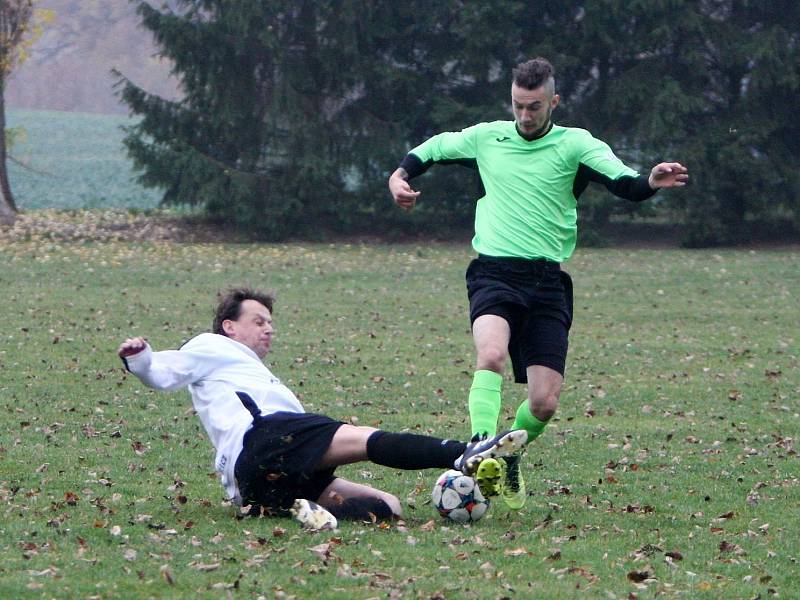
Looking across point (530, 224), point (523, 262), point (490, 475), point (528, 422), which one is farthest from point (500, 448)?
point (530, 224)

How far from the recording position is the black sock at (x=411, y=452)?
6566 mm

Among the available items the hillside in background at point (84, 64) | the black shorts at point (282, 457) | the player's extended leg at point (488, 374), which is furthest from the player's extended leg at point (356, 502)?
the hillside in background at point (84, 64)

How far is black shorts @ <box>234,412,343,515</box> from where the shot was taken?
6543 mm

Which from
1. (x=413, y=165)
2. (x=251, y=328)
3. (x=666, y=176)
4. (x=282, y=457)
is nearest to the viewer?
(x=282, y=457)

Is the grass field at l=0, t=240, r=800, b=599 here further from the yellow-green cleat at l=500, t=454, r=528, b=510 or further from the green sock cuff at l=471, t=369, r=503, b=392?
the green sock cuff at l=471, t=369, r=503, b=392

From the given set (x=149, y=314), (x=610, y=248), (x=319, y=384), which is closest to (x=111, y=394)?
(x=319, y=384)

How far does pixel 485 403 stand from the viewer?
22.3ft

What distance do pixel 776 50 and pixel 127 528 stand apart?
2905 centimetres

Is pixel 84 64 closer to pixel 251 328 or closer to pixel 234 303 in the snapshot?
pixel 234 303

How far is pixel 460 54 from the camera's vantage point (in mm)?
33875

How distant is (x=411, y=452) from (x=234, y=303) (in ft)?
4.64

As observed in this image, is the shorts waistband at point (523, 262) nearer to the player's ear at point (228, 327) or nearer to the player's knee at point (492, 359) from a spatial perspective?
the player's knee at point (492, 359)

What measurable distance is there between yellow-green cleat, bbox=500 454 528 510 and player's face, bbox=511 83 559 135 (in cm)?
193

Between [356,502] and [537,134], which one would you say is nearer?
[356,502]
